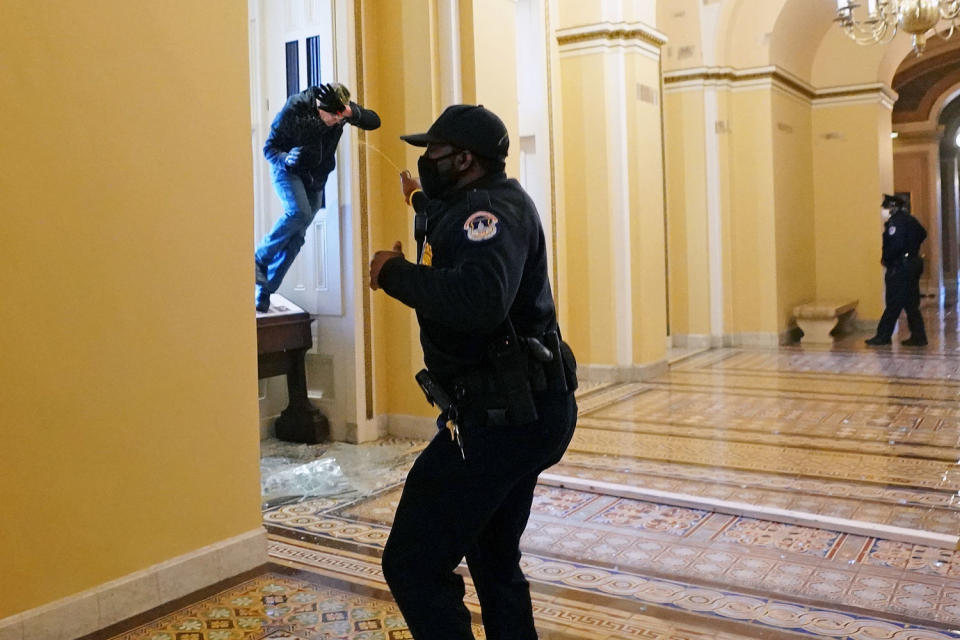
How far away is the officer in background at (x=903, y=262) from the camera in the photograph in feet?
36.4

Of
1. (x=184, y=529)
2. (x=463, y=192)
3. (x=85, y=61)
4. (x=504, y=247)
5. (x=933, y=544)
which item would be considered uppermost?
(x=85, y=61)

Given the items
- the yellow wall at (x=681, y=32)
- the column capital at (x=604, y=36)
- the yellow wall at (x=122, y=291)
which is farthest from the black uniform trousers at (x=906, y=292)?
the yellow wall at (x=122, y=291)

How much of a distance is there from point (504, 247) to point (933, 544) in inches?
115

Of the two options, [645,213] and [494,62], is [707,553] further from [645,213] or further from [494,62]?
[645,213]

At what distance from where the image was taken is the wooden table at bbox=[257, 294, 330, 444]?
603 cm

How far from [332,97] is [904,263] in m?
8.32

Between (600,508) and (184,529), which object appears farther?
(600,508)

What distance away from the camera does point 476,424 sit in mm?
2287

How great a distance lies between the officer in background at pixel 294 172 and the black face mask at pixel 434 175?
354cm

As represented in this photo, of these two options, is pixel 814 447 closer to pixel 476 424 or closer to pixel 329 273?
pixel 329 273

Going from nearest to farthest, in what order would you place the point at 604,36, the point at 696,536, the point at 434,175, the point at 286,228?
the point at 434,175 → the point at 696,536 → the point at 286,228 → the point at 604,36

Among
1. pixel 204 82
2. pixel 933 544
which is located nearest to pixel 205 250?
pixel 204 82

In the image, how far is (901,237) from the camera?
11.1 metres

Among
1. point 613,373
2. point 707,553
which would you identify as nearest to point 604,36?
point 613,373
